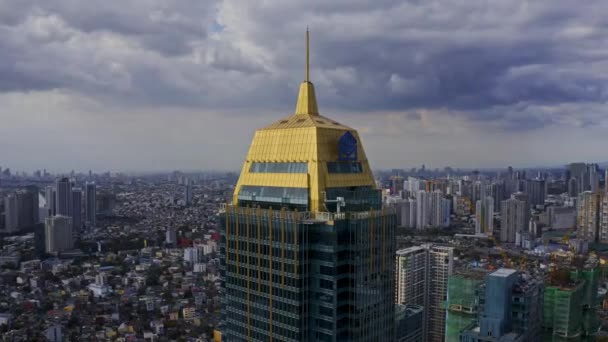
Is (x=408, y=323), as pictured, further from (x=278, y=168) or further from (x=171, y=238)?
(x=171, y=238)

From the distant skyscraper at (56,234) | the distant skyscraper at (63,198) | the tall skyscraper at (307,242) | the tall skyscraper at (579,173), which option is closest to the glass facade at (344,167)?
the tall skyscraper at (307,242)

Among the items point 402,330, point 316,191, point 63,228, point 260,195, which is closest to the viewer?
point 316,191

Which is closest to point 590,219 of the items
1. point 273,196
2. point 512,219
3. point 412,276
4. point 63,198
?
point 512,219

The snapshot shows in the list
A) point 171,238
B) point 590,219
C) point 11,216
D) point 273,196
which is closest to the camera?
point 273,196

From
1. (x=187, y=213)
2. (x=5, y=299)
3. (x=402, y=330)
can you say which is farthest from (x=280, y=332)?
(x=187, y=213)

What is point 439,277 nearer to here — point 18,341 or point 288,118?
point 288,118

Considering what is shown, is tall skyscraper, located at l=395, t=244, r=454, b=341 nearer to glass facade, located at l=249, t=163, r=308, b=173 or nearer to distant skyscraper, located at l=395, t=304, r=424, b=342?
distant skyscraper, located at l=395, t=304, r=424, b=342

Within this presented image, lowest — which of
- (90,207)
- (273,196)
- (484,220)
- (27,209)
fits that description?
(484,220)
